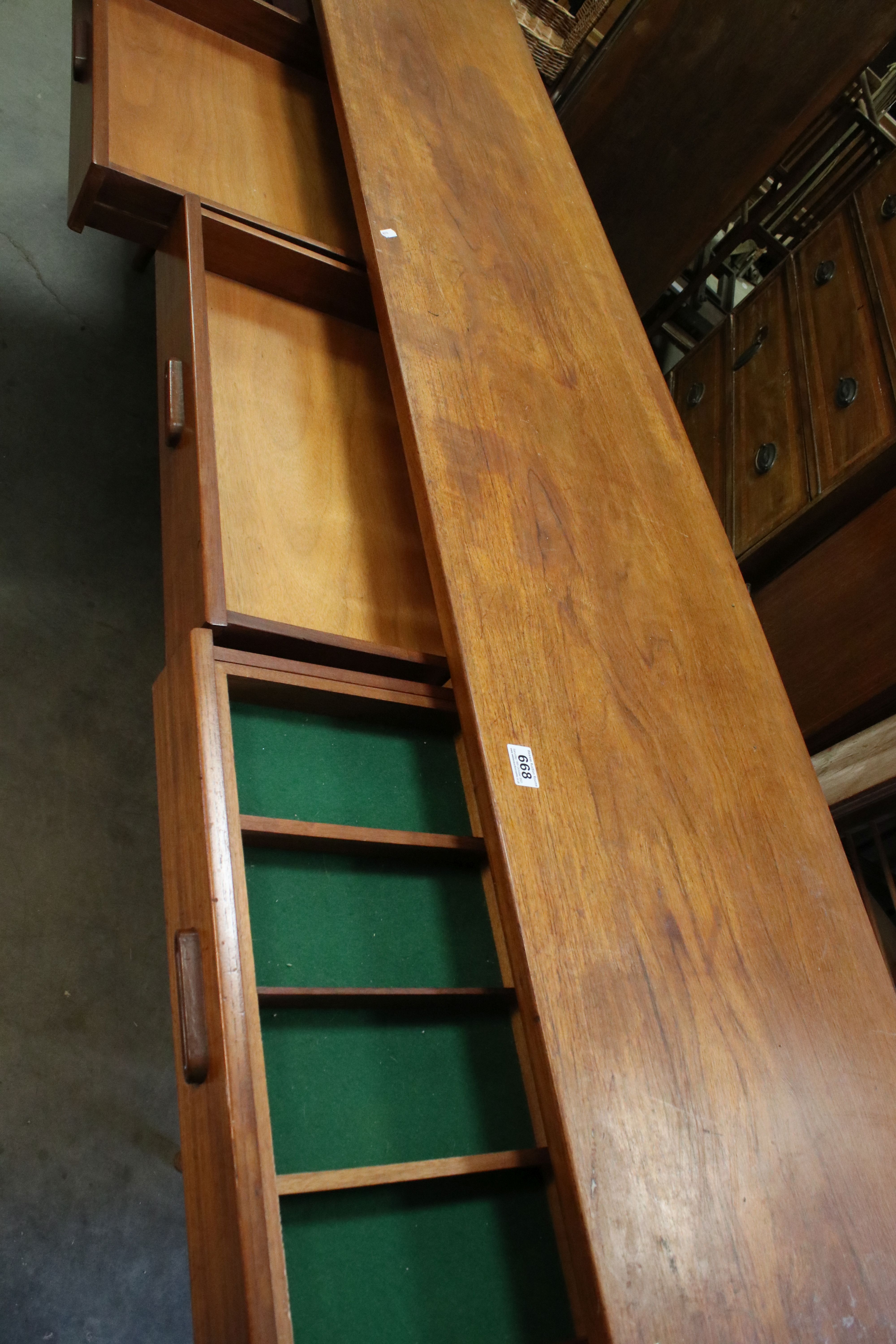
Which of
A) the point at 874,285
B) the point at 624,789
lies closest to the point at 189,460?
the point at 624,789

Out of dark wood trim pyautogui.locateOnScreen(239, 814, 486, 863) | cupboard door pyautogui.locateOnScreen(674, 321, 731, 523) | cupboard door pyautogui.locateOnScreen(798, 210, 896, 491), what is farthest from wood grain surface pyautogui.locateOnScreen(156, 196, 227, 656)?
cupboard door pyautogui.locateOnScreen(674, 321, 731, 523)

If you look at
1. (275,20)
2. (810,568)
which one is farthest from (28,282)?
(810,568)

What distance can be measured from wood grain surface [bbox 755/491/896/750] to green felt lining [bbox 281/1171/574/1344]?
1.39 meters

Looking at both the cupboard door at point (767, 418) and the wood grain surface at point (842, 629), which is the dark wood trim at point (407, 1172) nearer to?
the wood grain surface at point (842, 629)

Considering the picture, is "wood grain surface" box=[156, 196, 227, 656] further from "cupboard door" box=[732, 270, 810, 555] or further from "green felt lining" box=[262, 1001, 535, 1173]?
"cupboard door" box=[732, 270, 810, 555]

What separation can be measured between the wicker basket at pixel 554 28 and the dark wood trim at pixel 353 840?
85.7 inches

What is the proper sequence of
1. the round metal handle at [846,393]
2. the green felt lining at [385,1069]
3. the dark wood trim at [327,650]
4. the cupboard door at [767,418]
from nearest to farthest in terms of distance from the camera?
1. the green felt lining at [385,1069]
2. the dark wood trim at [327,650]
3. the round metal handle at [846,393]
4. the cupboard door at [767,418]

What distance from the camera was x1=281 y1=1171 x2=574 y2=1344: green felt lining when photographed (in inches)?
38.6

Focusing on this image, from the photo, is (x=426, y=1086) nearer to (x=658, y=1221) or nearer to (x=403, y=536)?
(x=658, y=1221)

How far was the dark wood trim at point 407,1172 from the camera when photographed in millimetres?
956

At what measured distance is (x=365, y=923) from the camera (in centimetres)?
121

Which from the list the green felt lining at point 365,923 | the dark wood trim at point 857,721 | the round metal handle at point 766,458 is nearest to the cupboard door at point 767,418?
the round metal handle at point 766,458

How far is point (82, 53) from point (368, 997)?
67.0 inches

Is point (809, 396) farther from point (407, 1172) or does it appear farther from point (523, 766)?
point (407, 1172)
